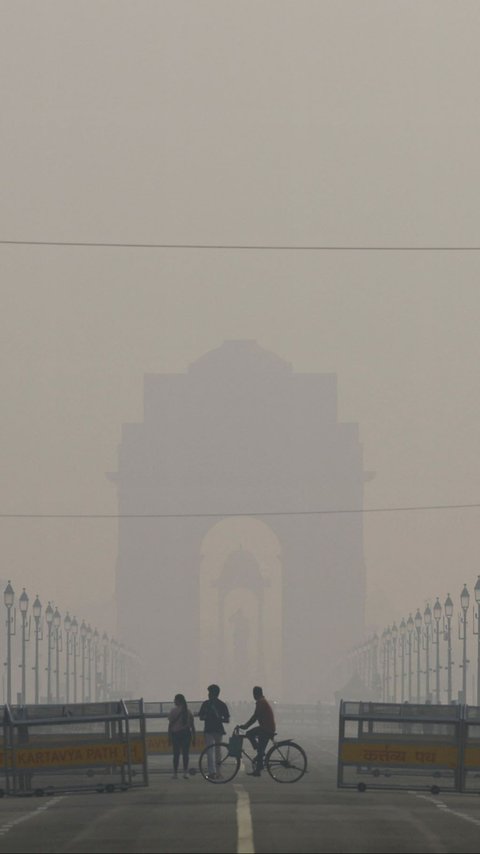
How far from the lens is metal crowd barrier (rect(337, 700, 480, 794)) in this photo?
35406 mm

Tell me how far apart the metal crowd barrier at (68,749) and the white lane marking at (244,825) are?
2498mm

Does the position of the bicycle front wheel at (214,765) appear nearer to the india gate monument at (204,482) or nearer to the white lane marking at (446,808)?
the white lane marking at (446,808)

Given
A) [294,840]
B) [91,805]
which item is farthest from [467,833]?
[91,805]

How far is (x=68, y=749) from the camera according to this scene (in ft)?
113

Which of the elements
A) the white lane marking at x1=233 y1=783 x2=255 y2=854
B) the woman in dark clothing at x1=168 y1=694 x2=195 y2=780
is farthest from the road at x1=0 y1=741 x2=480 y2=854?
the woman in dark clothing at x1=168 y1=694 x2=195 y2=780

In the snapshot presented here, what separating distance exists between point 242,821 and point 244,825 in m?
0.74

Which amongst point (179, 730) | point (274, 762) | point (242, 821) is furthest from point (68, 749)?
point (242, 821)

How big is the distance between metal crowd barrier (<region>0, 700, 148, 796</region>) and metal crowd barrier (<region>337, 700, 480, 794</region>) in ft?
11.2

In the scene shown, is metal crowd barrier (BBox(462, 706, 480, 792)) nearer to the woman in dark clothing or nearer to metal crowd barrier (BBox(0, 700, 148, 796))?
metal crowd barrier (BBox(0, 700, 148, 796))

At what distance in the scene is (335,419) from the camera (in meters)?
197

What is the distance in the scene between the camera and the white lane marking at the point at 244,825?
70.9ft

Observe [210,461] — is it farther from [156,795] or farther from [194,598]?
[156,795]

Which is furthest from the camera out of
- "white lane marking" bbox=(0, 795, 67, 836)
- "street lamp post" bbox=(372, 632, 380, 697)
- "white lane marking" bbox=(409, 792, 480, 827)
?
"street lamp post" bbox=(372, 632, 380, 697)

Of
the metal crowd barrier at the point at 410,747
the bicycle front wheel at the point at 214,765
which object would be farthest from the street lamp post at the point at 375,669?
the metal crowd barrier at the point at 410,747
